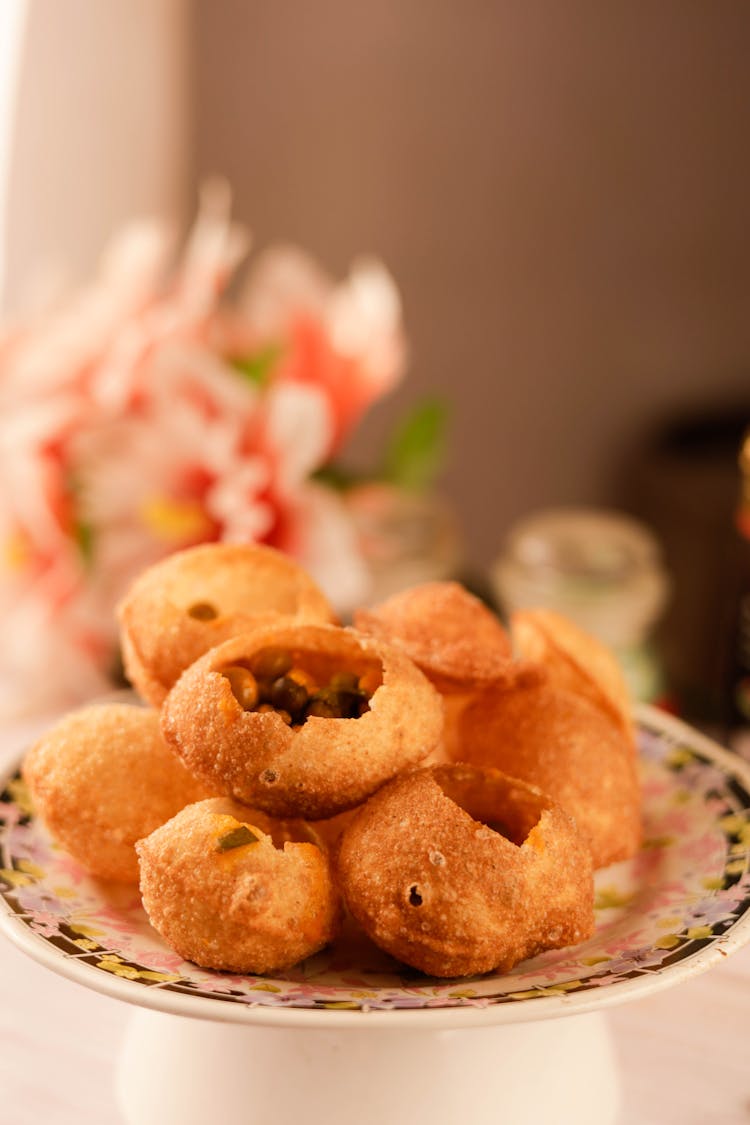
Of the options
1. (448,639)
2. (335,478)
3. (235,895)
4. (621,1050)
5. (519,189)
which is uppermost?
(519,189)

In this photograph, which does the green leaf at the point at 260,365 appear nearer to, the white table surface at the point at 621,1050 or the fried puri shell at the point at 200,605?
the fried puri shell at the point at 200,605

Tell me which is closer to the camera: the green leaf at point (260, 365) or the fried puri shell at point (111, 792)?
the fried puri shell at point (111, 792)

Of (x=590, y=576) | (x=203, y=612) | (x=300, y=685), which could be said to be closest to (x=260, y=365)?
(x=590, y=576)

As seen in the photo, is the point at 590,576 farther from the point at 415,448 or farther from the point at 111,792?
the point at 111,792

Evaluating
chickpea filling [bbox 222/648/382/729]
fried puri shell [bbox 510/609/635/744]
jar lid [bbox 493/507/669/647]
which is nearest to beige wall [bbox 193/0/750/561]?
jar lid [bbox 493/507/669/647]

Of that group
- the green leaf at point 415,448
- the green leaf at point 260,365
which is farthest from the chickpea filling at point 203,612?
the green leaf at point 415,448

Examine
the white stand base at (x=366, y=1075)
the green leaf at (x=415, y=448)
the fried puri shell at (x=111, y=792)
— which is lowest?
the white stand base at (x=366, y=1075)

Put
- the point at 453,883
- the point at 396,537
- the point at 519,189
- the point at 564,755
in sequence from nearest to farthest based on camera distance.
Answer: the point at 453,883
the point at 564,755
the point at 396,537
the point at 519,189
